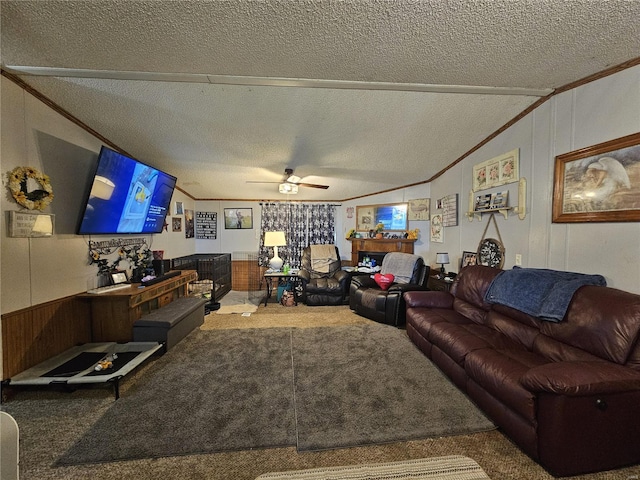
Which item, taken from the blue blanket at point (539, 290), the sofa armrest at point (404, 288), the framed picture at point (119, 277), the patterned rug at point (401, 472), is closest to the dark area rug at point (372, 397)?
the patterned rug at point (401, 472)

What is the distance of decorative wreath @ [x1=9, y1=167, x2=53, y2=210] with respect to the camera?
78.9 inches

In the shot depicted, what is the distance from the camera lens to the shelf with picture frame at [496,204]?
2.73m

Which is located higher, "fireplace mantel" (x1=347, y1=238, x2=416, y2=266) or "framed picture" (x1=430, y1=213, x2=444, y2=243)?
"framed picture" (x1=430, y1=213, x2=444, y2=243)

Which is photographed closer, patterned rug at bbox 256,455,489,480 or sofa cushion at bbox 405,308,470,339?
patterned rug at bbox 256,455,489,480

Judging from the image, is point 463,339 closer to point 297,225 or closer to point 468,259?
point 468,259

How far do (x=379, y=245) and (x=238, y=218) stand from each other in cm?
350

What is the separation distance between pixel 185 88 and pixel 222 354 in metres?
2.69

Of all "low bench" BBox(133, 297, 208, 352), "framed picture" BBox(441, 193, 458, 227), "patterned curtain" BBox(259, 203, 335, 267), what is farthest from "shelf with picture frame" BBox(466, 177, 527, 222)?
"low bench" BBox(133, 297, 208, 352)

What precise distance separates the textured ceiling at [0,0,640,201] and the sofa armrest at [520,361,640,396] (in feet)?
6.66

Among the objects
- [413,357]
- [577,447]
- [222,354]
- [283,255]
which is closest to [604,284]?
[577,447]

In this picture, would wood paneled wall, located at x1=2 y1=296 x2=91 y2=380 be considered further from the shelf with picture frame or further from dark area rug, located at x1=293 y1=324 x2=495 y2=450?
the shelf with picture frame

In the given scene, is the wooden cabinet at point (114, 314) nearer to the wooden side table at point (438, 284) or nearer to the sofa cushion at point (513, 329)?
the sofa cushion at point (513, 329)

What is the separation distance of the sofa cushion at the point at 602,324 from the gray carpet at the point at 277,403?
2.90 feet

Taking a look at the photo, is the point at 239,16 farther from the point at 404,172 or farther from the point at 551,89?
the point at 404,172
